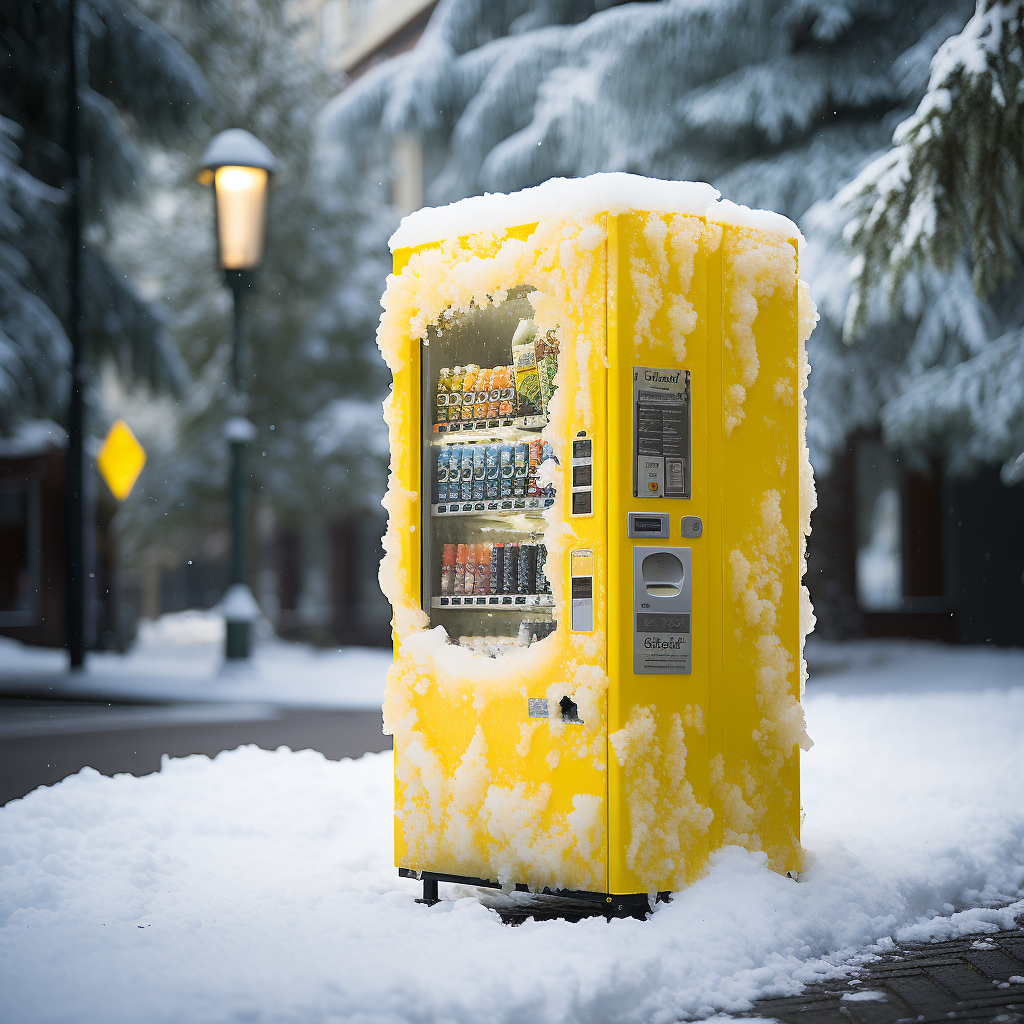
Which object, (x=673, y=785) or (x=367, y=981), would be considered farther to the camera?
(x=673, y=785)

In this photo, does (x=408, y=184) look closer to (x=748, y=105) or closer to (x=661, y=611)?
(x=748, y=105)

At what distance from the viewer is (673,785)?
5.14 metres

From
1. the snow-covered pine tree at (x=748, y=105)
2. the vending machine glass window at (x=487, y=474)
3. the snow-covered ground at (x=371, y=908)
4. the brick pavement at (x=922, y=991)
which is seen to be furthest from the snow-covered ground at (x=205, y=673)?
the brick pavement at (x=922, y=991)

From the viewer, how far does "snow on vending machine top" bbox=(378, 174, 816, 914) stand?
5.09 meters

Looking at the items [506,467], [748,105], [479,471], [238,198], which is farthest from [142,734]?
[748,105]

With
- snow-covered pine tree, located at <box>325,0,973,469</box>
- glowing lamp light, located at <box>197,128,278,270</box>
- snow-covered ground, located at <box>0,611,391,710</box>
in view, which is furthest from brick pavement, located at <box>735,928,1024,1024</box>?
glowing lamp light, located at <box>197,128,278,270</box>

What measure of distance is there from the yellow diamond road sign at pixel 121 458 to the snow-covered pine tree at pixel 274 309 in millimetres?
5058

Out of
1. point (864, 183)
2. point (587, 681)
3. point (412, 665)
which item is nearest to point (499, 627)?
point (412, 665)

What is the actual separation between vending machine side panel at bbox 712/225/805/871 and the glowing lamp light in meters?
8.40

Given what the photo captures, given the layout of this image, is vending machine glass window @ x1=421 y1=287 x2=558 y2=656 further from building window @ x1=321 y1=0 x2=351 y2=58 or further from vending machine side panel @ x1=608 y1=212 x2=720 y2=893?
building window @ x1=321 y1=0 x2=351 y2=58

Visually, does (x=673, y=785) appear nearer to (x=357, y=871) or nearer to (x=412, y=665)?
(x=412, y=665)

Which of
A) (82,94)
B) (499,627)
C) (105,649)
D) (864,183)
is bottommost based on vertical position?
(105,649)

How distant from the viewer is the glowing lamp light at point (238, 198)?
509 inches

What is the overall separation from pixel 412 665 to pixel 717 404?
5.83 feet
